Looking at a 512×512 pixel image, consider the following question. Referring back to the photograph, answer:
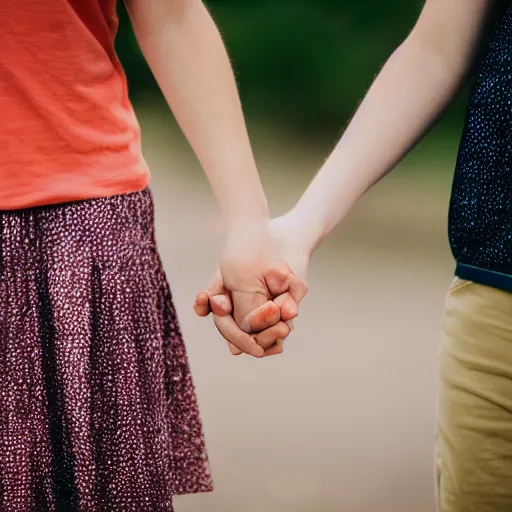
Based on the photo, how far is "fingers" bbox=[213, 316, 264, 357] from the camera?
0.74 meters

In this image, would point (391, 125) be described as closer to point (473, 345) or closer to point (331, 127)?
point (473, 345)

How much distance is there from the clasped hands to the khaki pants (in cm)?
16

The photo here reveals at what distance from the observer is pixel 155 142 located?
4168 mm

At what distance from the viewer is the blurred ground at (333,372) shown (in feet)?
5.55

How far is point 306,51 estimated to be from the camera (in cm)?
414

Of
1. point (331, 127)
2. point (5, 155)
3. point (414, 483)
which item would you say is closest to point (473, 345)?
point (5, 155)

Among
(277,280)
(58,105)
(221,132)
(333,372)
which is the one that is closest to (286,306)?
(277,280)

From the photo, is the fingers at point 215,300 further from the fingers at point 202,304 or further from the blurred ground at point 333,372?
the blurred ground at point 333,372

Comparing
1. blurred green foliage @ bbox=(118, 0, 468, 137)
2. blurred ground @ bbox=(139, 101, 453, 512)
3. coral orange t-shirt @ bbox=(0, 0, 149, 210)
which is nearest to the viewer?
coral orange t-shirt @ bbox=(0, 0, 149, 210)

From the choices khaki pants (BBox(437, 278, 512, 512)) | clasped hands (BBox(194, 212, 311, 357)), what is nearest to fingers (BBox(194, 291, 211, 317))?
clasped hands (BBox(194, 212, 311, 357))

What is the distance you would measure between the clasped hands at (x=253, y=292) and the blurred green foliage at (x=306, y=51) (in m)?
3.38

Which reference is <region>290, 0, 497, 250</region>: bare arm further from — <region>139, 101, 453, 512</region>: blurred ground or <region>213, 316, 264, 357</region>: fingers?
<region>139, 101, 453, 512</region>: blurred ground

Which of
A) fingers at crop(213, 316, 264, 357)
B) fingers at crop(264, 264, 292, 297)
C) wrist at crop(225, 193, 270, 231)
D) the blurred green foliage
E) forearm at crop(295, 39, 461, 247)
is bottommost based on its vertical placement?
fingers at crop(213, 316, 264, 357)

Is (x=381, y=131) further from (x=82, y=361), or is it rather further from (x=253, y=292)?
(x=82, y=361)
